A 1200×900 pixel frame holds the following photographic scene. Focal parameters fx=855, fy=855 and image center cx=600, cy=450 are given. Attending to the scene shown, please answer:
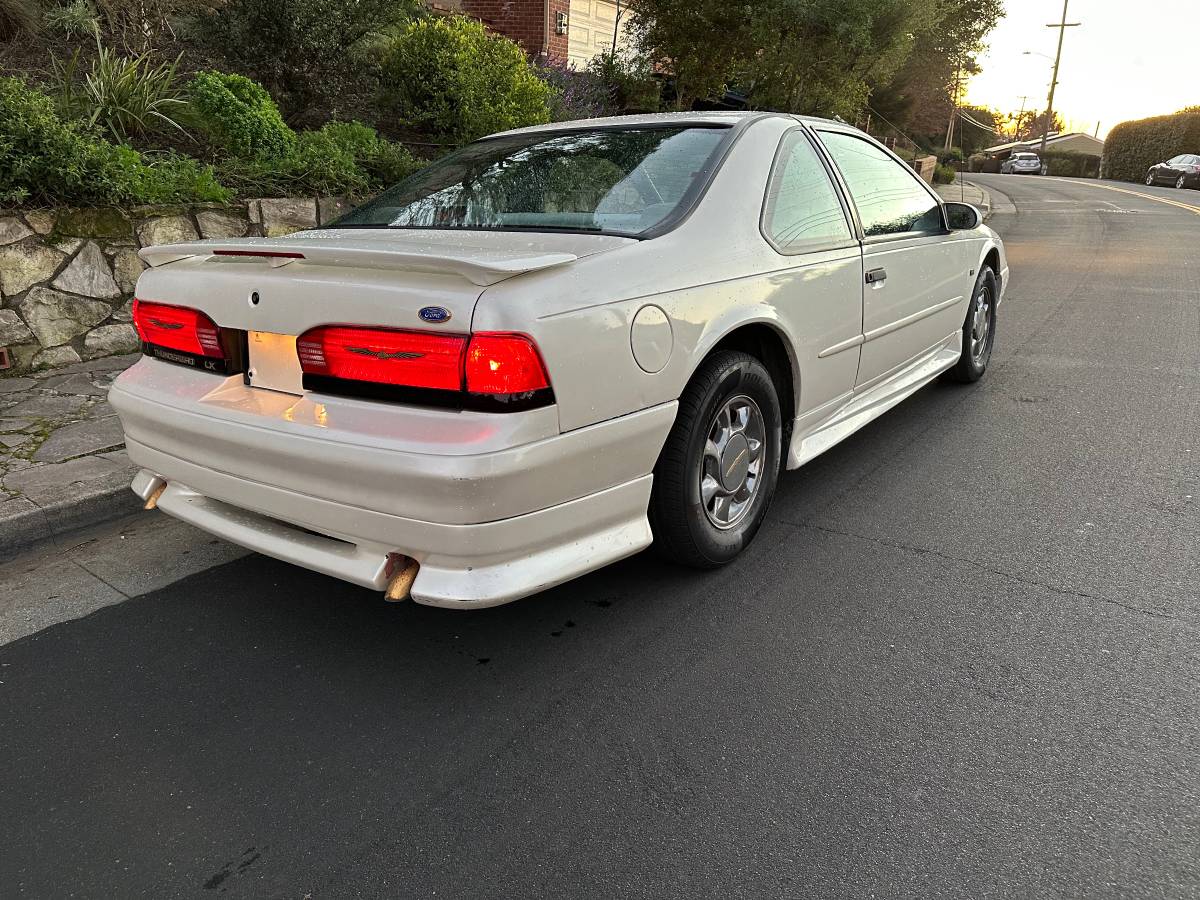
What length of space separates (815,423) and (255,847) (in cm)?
257

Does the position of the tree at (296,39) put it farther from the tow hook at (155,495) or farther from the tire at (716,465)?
the tire at (716,465)

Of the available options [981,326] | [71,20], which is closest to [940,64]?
[981,326]

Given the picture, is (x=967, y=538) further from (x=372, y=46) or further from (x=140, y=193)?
(x=372, y=46)

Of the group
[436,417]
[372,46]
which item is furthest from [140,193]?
[436,417]

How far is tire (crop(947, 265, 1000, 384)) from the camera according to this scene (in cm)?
536

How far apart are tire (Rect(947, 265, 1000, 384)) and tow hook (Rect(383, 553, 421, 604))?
13.6ft

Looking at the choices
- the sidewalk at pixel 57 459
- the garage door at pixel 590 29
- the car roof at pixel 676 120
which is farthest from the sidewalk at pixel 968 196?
the sidewalk at pixel 57 459

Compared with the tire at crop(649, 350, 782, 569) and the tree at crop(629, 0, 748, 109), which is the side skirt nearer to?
the tire at crop(649, 350, 782, 569)

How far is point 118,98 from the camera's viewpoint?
6566mm

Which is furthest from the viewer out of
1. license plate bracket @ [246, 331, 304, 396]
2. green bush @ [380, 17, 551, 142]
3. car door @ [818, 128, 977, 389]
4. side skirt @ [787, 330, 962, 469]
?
green bush @ [380, 17, 551, 142]

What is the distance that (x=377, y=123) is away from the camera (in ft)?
29.2

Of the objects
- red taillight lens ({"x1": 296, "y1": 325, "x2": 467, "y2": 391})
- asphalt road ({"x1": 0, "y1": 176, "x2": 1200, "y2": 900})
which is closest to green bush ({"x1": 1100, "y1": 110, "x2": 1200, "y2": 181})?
asphalt road ({"x1": 0, "y1": 176, "x2": 1200, "y2": 900})

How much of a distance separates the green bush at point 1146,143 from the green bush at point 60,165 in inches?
1749

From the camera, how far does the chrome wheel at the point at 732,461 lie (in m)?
3.00
